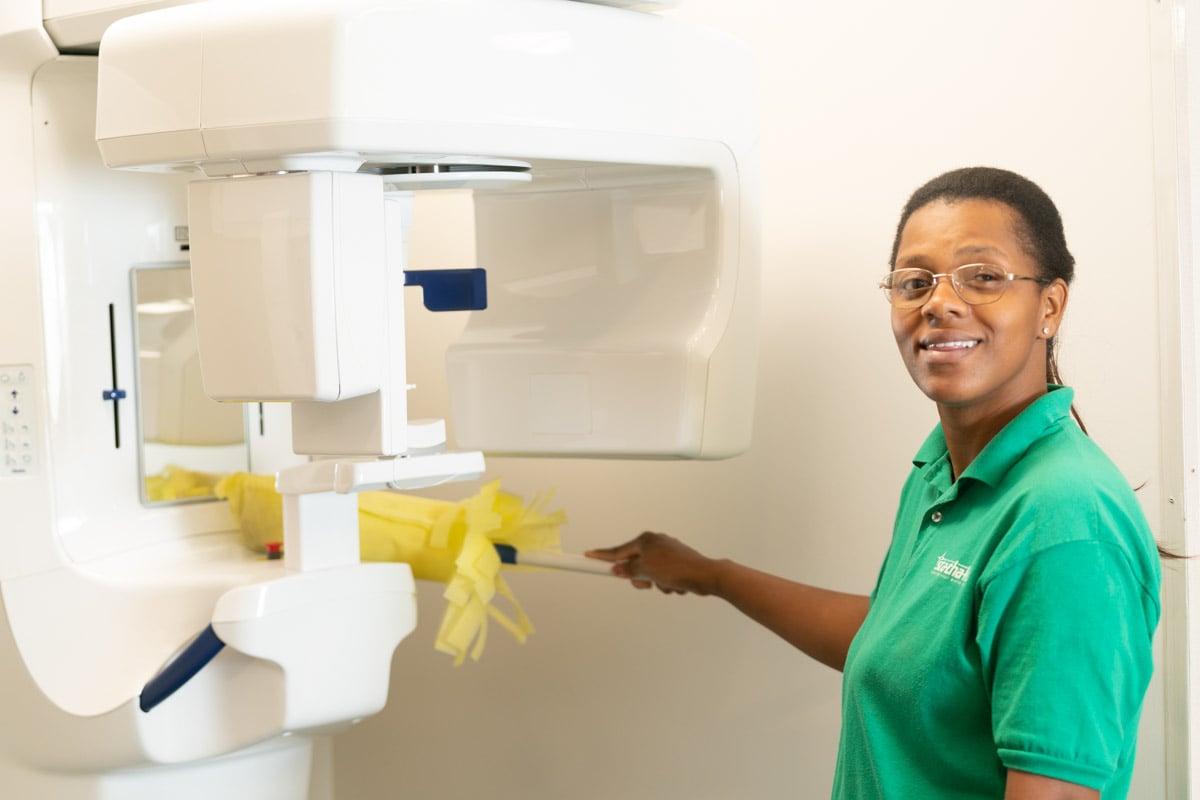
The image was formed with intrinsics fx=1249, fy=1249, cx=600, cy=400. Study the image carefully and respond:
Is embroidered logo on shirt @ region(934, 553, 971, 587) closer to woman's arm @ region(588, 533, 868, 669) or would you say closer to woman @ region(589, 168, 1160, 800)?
woman @ region(589, 168, 1160, 800)

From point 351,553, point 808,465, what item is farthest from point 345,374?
point 808,465

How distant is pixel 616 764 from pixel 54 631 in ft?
2.62

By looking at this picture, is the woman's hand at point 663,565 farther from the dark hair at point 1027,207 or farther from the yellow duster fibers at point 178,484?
the dark hair at point 1027,207

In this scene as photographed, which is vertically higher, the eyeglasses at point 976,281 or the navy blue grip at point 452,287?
the navy blue grip at point 452,287

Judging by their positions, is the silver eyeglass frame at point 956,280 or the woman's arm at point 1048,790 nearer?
the woman's arm at point 1048,790

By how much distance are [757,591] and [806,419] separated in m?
0.25

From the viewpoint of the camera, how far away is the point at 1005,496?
920 millimetres

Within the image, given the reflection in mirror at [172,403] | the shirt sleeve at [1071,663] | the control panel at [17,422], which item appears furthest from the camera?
the reflection in mirror at [172,403]

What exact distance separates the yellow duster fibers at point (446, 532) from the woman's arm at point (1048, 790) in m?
0.72

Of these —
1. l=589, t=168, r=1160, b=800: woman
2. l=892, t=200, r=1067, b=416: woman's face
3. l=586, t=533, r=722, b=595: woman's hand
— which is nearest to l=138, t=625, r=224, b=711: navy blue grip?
l=586, t=533, r=722, b=595: woman's hand

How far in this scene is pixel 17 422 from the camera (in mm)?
1289

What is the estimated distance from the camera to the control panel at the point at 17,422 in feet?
4.22

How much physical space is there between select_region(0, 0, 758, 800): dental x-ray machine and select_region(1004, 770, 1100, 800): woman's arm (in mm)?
522

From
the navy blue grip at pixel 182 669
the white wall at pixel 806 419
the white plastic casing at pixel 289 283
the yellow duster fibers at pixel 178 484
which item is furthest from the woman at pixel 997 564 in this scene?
the yellow duster fibers at pixel 178 484
